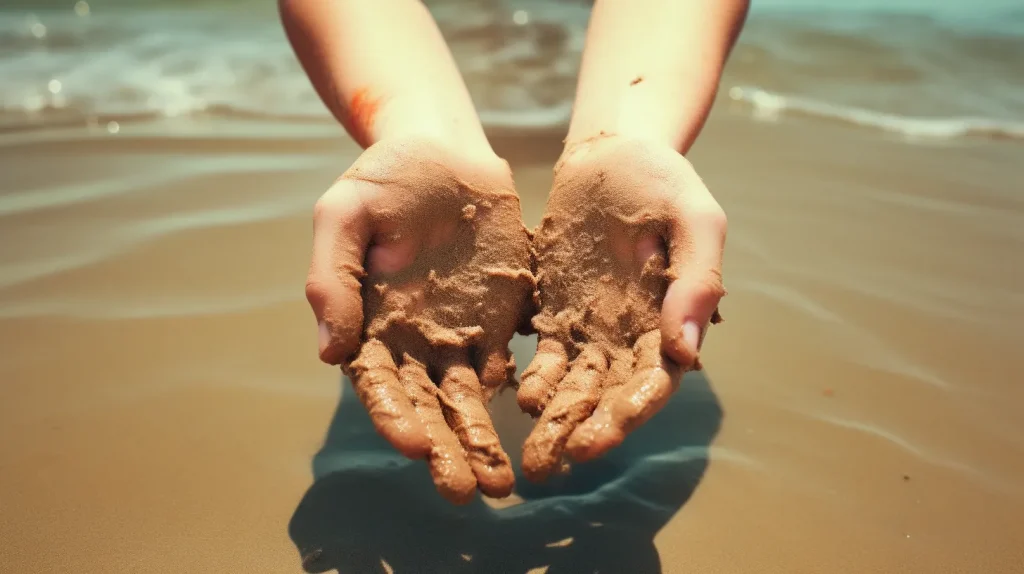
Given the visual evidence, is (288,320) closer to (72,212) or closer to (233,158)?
(72,212)

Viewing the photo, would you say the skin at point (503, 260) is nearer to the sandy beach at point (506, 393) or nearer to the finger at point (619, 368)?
the finger at point (619, 368)

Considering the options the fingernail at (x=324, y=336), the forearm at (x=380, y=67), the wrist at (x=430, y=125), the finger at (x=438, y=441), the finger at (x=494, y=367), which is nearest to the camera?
the finger at (x=438, y=441)

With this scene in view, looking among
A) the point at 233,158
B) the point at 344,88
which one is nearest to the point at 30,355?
the point at 344,88

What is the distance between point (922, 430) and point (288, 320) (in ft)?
5.56

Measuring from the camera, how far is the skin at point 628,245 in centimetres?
133

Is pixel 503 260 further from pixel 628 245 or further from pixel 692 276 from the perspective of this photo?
pixel 692 276

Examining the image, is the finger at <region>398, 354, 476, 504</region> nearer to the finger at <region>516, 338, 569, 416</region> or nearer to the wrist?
the finger at <region>516, 338, 569, 416</region>

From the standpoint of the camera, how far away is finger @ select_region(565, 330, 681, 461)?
1250 mm

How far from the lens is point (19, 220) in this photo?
257 centimetres

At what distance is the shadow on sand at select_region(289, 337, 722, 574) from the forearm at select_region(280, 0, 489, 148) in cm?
77

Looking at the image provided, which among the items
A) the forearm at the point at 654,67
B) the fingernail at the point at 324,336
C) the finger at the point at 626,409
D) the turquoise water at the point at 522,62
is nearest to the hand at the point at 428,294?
the fingernail at the point at 324,336

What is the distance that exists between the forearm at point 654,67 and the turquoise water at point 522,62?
1.72 metres

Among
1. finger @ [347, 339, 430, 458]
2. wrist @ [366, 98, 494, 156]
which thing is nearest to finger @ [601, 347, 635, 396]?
finger @ [347, 339, 430, 458]

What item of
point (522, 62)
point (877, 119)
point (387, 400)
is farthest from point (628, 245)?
point (522, 62)
